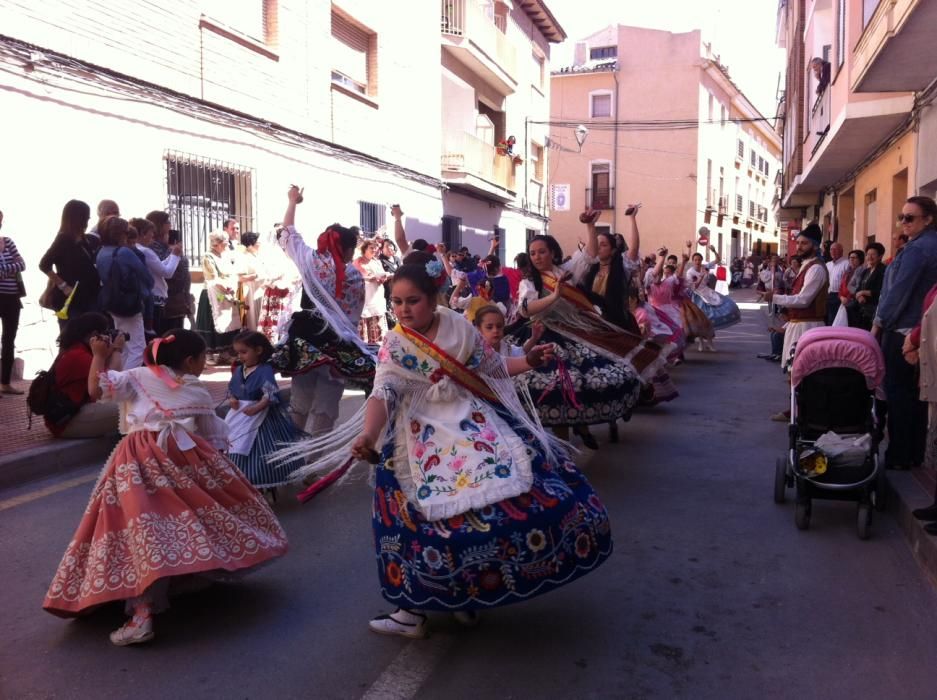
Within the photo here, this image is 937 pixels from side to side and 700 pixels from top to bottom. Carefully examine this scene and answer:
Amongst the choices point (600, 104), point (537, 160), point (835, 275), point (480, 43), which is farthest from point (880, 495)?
point (600, 104)

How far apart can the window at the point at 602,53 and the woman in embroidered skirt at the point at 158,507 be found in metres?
47.4

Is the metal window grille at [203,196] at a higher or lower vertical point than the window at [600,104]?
lower

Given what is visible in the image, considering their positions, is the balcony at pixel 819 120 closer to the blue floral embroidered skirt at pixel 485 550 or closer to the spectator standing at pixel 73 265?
the spectator standing at pixel 73 265

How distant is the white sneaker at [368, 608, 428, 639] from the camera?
12.7 ft

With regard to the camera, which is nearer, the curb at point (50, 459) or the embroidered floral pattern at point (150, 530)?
the embroidered floral pattern at point (150, 530)

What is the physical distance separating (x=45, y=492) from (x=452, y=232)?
18596 mm

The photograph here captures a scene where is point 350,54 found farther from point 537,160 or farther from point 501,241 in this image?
point 537,160

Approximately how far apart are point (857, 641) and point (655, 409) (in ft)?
20.0

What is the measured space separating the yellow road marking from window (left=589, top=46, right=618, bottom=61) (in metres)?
45.7

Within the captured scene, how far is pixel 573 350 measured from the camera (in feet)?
23.2

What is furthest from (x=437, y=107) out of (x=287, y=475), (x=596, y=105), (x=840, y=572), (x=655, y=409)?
(x=596, y=105)

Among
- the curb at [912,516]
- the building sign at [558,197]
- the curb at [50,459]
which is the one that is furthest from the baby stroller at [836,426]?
the building sign at [558,197]

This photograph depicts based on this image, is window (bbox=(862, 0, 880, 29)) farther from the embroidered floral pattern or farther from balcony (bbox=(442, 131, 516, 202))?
balcony (bbox=(442, 131, 516, 202))

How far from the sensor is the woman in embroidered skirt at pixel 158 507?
12.6ft
